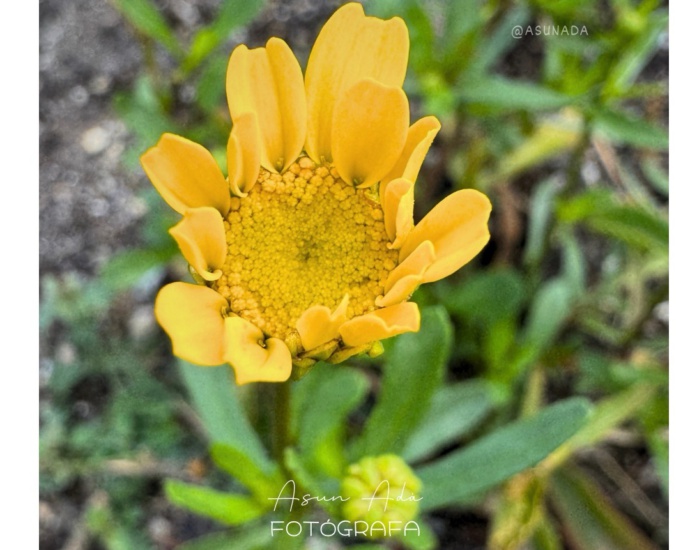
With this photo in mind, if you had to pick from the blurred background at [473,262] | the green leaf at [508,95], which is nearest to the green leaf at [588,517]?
the blurred background at [473,262]

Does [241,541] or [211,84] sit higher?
[211,84]

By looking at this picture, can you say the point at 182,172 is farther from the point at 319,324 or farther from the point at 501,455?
the point at 501,455

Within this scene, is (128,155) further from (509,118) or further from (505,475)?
(505,475)

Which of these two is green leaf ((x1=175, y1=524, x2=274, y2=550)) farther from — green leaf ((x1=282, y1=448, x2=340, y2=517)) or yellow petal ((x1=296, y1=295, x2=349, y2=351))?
yellow petal ((x1=296, y1=295, x2=349, y2=351))

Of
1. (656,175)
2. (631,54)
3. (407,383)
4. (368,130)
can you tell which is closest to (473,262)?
(656,175)
